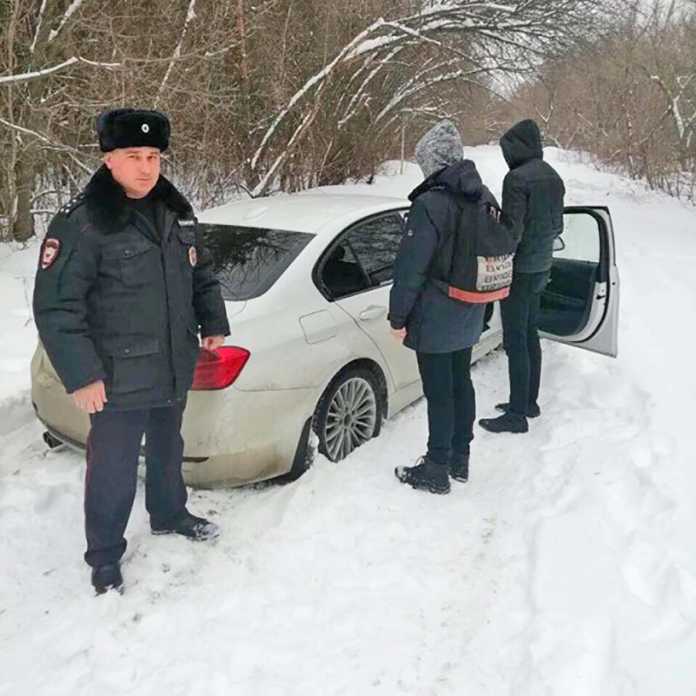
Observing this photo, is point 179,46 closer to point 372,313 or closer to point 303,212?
point 303,212

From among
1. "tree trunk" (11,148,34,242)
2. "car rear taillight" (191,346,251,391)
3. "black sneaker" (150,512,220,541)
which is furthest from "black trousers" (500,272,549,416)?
"tree trunk" (11,148,34,242)

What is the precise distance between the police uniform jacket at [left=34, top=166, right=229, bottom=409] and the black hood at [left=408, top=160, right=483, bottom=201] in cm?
108

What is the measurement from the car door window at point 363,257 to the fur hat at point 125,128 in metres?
1.35

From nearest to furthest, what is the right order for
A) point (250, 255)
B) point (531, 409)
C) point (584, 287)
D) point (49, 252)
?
1. point (49, 252)
2. point (250, 255)
3. point (531, 409)
4. point (584, 287)

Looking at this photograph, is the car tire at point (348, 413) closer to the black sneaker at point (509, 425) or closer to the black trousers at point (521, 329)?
the black sneaker at point (509, 425)

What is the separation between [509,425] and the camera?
3.93m

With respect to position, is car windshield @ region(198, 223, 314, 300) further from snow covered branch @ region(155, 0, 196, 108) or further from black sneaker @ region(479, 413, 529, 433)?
snow covered branch @ region(155, 0, 196, 108)

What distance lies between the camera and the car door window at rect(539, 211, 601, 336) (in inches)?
181

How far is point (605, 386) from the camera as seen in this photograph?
4.38 metres

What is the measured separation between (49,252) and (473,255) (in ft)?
5.72

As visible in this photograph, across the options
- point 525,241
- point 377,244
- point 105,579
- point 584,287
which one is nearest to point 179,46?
point 377,244

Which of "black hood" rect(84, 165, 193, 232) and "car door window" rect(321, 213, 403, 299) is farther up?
"black hood" rect(84, 165, 193, 232)

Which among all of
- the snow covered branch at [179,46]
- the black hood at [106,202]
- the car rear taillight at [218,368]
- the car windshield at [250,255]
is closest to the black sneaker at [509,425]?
the car windshield at [250,255]

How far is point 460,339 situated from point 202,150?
689cm
